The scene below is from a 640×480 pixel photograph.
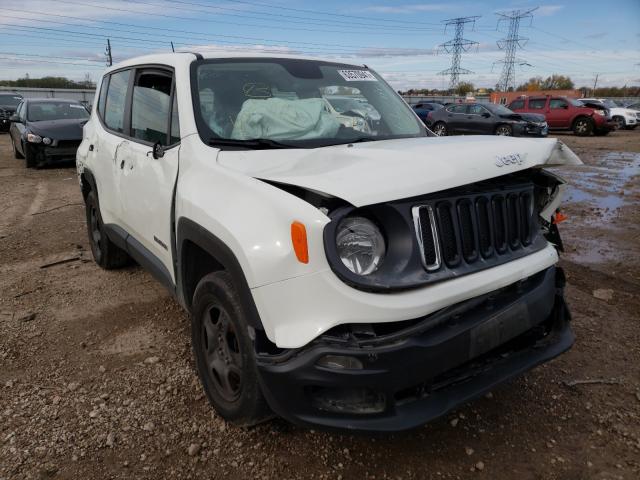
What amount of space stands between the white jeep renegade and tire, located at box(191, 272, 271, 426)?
0.4 inches

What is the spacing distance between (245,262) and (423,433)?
52.8 inches

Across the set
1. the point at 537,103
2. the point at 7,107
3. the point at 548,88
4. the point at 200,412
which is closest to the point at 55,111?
the point at 200,412

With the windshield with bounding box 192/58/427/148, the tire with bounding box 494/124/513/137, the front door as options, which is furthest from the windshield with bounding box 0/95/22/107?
the windshield with bounding box 192/58/427/148

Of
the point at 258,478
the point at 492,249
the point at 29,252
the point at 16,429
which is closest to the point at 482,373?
the point at 492,249

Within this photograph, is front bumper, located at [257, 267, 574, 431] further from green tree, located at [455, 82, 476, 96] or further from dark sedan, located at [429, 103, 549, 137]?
green tree, located at [455, 82, 476, 96]

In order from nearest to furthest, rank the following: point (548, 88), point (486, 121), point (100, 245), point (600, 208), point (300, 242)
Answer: point (300, 242), point (100, 245), point (600, 208), point (486, 121), point (548, 88)

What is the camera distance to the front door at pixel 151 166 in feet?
9.60

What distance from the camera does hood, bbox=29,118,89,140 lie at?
10966mm

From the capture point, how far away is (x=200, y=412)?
2.74 meters

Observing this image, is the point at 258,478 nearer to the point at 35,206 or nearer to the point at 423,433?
the point at 423,433

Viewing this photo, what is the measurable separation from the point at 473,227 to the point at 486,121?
59.9ft

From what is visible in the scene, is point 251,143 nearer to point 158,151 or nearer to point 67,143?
point 158,151

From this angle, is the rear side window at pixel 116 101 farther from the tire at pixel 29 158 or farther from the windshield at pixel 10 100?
the windshield at pixel 10 100

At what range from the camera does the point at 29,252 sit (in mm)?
5566
